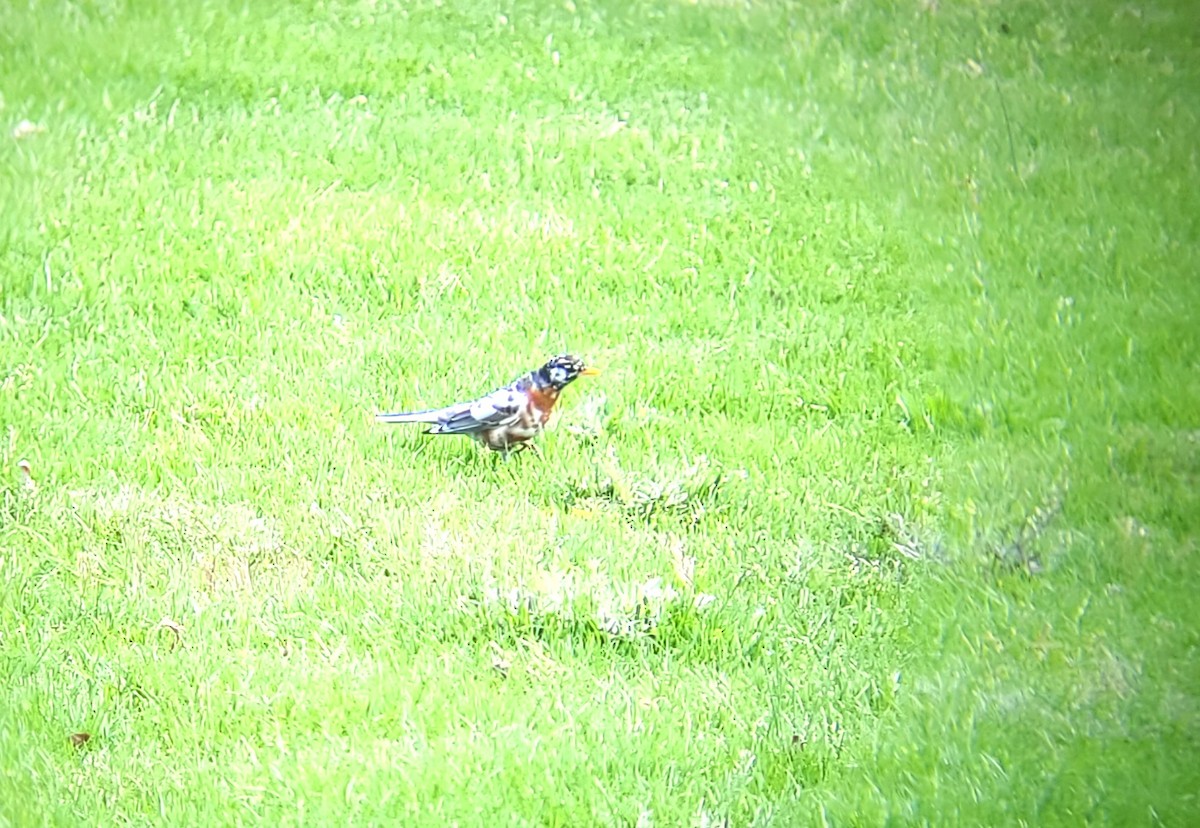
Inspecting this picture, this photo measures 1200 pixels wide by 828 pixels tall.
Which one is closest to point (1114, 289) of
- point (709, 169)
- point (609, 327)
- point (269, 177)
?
point (609, 327)

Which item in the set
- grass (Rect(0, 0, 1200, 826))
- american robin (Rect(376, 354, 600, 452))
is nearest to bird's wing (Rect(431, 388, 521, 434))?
american robin (Rect(376, 354, 600, 452))

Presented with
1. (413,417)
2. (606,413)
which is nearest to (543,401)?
(606,413)

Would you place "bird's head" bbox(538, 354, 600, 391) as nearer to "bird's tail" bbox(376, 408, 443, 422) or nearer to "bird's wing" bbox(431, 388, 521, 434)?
"bird's wing" bbox(431, 388, 521, 434)

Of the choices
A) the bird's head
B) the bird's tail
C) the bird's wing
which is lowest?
the bird's tail

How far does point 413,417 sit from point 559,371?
448 millimetres

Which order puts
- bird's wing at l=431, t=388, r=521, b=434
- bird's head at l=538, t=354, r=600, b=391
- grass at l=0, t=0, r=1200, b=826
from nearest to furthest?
grass at l=0, t=0, r=1200, b=826 < bird's wing at l=431, t=388, r=521, b=434 < bird's head at l=538, t=354, r=600, b=391

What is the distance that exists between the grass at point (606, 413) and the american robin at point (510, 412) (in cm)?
10

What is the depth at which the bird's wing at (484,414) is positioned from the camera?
4434 millimetres

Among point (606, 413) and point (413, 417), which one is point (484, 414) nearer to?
point (413, 417)

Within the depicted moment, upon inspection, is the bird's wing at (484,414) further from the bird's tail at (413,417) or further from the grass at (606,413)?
the grass at (606,413)

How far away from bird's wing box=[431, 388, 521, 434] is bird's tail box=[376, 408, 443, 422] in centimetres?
2

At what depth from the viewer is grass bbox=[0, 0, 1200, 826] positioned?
331cm

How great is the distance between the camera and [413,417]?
4520mm

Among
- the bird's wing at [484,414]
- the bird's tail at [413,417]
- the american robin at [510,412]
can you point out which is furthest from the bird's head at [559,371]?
the bird's tail at [413,417]
